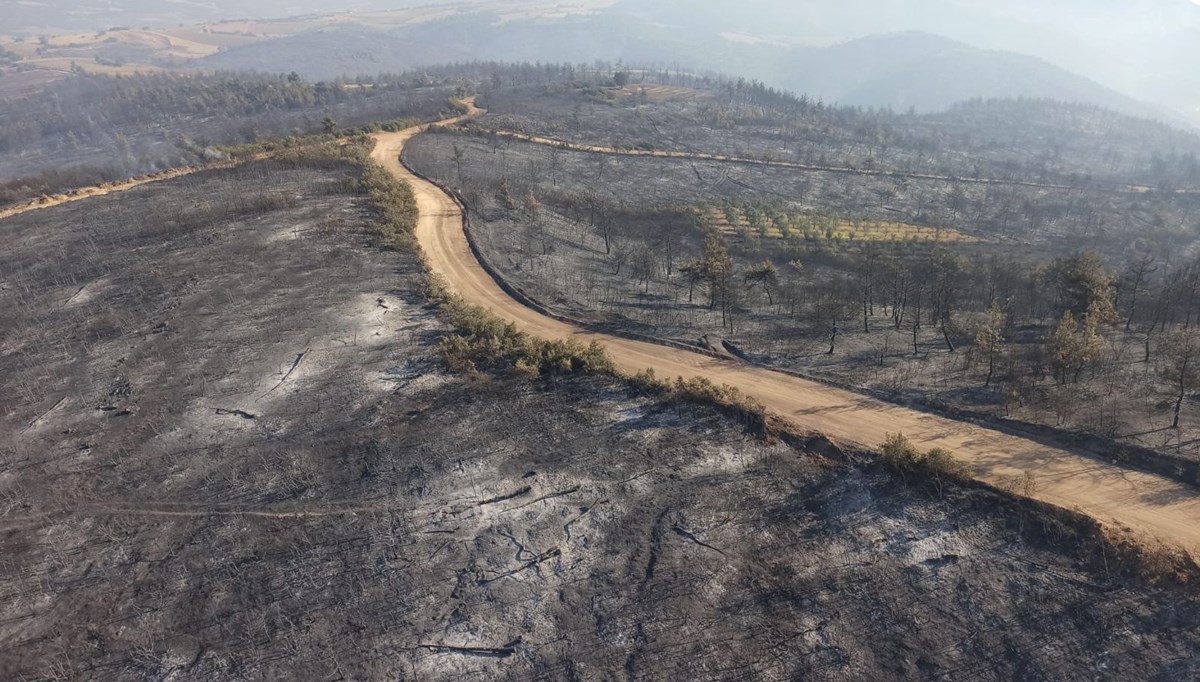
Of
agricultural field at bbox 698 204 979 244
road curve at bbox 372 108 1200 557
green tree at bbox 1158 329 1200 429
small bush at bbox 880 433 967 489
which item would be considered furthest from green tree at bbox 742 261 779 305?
green tree at bbox 1158 329 1200 429

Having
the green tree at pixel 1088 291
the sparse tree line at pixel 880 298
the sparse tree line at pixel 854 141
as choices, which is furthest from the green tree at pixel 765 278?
the sparse tree line at pixel 854 141

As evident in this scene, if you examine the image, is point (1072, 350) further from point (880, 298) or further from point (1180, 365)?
point (880, 298)

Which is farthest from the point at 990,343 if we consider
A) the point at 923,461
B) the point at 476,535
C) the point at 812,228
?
the point at 812,228

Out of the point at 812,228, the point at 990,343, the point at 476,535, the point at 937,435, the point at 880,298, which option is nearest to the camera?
Answer: the point at 476,535

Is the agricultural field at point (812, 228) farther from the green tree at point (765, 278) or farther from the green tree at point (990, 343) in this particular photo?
the green tree at point (990, 343)

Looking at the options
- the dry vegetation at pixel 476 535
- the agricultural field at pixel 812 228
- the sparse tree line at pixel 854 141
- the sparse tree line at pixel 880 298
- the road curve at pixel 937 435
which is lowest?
the dry vegetation at pixel 476 535

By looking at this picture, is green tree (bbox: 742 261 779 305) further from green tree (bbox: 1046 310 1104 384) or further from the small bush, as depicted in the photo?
the small bush

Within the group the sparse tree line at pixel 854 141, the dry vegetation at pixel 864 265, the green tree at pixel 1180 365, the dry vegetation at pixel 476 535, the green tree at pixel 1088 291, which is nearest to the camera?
the dry vegetation at pixel 476 535

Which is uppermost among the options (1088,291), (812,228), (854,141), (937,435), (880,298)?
(854,141)

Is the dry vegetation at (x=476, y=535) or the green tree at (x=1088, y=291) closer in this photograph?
the dry vegetation at (x=476, y=535)

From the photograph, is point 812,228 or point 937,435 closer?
point 937,435
